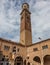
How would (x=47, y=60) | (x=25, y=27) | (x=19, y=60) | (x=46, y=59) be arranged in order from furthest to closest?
(x=25, y=27)
(x=19, y=60)
(x=46, y=59)
(x=47, y=60)

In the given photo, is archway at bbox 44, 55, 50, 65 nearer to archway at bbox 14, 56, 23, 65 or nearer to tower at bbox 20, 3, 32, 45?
archway at bbox 14, 56, 23, 65

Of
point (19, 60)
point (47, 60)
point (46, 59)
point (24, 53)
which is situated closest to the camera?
point (47, 60)

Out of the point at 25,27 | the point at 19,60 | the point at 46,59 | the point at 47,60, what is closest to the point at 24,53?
the point at 19,60

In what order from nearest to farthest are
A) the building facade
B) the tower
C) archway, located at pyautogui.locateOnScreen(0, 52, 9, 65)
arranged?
archway, located at pyautogui.locateOnScreen(0, 52, 9, 65)
the building facade
the tower

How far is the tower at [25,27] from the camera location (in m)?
40.9

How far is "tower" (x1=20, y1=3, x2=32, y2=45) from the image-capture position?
4087 centimetres

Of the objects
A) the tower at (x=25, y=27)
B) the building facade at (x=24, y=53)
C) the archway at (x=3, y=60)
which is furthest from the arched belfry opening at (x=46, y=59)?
the archway at (x=3, y=60)

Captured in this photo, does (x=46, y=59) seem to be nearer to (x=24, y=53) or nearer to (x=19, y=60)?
(x=24, y=53)

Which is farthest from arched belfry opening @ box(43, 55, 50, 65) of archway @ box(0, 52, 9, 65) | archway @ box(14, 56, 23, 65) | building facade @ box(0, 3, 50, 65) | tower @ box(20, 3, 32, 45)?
archway @ box(0, 52, 9, 65)

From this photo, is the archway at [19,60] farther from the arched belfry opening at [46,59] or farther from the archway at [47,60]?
the archway at [47,60]

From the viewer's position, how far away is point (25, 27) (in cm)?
4219

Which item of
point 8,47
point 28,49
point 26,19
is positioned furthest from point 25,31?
point 8,47

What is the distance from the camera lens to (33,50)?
34.0m

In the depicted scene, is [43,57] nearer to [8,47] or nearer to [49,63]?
[49,63]
